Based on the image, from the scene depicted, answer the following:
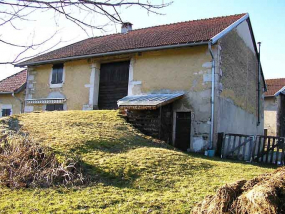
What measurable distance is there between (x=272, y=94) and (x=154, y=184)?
1928 cm

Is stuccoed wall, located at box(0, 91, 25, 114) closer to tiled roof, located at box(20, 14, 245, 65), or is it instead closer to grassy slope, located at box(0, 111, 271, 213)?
tiled roof, located at box(20, 14, 245, 65)

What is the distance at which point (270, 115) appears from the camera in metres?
21.9

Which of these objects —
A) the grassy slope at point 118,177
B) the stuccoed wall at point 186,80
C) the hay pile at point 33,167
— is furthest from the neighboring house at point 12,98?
the hay pile at point 33,167

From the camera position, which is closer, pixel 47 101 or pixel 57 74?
pixel 47 101

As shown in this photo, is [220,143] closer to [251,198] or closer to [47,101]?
[251,198]

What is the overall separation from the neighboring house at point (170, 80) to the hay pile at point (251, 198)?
20.3 ft

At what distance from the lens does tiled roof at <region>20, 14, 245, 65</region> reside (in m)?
11.5

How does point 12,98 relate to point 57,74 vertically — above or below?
below

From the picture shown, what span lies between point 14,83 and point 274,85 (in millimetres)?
19193

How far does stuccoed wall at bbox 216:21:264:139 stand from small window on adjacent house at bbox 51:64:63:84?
7.83m

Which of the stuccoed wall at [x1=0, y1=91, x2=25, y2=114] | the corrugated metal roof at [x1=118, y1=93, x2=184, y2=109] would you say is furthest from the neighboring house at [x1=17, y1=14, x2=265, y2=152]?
the stuccoed wall at [x1=0, y1=91, x2=25, y2=114]

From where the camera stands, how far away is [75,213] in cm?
388

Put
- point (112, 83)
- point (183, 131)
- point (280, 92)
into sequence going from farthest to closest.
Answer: point (280, 92), point (112, 83), point (183, 131)

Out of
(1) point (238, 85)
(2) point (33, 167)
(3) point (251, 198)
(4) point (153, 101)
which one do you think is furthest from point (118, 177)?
(1) point (238, 85)
